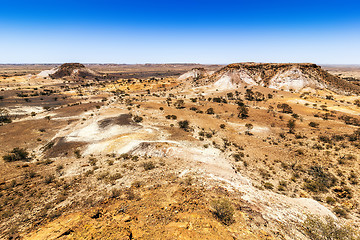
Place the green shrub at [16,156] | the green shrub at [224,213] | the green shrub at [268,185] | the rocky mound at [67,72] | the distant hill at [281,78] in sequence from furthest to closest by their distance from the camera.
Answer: the rocky mound at [67,72], the distant hill at [281,78], the green shrub at [16,156], the green shrub at [268,185], the green shrub at [224,213]

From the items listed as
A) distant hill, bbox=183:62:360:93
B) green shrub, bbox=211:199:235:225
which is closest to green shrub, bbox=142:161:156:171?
green shrub, bbox=211:199:235:225

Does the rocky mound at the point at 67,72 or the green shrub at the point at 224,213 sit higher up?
the rocky mound at the point at 67,72

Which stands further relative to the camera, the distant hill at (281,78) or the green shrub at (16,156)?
the distant hill at (281,78)

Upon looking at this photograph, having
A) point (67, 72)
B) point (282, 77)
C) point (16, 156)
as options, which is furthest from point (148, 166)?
point (67, 72)

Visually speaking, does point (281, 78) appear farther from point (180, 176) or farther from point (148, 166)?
point (148, 166)

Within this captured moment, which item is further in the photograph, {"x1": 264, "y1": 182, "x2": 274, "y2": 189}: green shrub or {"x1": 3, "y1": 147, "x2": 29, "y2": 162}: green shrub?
{"x1": 3, "y1": 147, "x2": 29, "y2": 162}: green shrub

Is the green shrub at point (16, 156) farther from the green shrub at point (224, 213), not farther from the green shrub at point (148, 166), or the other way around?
the green shrub at point (224, 213)

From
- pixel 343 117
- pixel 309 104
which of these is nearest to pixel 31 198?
pixel 343 117

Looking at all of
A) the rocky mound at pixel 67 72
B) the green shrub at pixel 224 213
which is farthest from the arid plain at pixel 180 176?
the rocky mound at pixel 67 72

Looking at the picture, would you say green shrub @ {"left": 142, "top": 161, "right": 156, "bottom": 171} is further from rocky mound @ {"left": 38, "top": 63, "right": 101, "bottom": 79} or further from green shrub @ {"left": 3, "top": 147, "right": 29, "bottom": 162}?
rocky mound @ {"left": 38, "top": 63, "right": 101, "bottom": 79}
